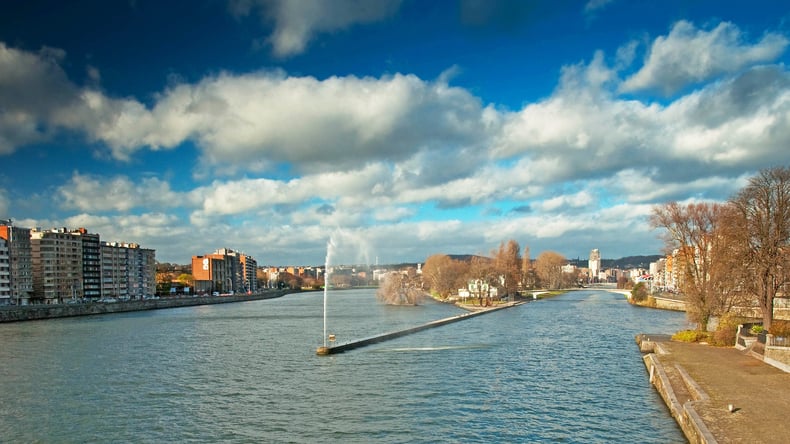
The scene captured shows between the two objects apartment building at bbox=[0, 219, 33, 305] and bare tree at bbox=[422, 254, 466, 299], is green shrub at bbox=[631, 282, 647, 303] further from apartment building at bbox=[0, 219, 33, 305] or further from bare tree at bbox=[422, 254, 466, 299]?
apartment building at bbox=[0, 219, 33, 305]

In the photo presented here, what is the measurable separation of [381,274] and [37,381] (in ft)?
320

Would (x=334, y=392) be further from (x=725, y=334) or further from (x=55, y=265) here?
(x=55, y=265)

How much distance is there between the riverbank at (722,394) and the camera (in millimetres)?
21578

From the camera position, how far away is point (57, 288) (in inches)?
6334

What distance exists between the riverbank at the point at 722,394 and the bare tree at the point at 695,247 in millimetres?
8631

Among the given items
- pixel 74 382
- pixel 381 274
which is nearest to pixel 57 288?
pixel 381 274

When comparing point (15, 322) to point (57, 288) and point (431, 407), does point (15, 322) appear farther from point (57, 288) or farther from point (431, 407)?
point (431, 407)

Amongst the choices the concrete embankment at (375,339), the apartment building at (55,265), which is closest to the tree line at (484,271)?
the concrete embankment at (375,339)

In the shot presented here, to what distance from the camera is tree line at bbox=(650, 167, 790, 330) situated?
1796 inches

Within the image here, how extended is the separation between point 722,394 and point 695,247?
30.7 metres

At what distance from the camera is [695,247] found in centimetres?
5503

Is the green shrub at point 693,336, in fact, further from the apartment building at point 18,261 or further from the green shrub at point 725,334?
the apartment building at point 18,261

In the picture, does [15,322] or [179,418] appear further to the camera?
[15,322]

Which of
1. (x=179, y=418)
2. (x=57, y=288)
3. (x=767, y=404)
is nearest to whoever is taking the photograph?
(x=767, y=404)
